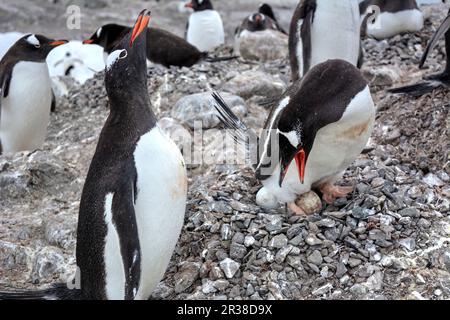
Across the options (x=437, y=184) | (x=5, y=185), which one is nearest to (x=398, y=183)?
(x=437, y=184)

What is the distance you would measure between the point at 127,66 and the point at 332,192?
1228 mm

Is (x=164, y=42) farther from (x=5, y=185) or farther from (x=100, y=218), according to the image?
(x=100, y=218)

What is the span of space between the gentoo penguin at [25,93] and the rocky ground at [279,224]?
20.1 inches

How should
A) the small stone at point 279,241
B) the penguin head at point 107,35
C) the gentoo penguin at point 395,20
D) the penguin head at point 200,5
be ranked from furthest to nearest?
the penguin head at point 200,5 → the penguin head at point 107,35 → the gentoo penguin at point 395,20 → the small stone at point 279,241

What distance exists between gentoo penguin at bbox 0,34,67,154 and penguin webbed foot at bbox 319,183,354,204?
285 cm

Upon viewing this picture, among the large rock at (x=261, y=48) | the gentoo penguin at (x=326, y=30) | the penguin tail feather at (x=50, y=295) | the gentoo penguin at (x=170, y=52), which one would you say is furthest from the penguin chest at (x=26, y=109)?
the penguin tail feather at (x=50, y=295)

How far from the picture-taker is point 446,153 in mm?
4223

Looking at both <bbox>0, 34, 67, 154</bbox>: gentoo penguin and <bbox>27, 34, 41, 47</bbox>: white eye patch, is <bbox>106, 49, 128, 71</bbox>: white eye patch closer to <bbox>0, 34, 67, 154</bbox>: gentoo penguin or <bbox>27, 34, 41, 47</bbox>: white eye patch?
<bbox>0, 34, 67, 154</bbox>: gentoo penguin

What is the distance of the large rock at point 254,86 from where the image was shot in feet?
18.6

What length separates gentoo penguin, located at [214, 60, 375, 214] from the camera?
3.28 meters

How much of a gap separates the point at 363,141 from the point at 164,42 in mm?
3661

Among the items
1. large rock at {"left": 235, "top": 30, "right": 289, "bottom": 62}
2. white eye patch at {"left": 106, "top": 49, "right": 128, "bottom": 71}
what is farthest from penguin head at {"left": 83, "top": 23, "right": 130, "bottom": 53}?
white eye patch at {"left": 106, "top": 49, "right": 128, "bottom": 71}

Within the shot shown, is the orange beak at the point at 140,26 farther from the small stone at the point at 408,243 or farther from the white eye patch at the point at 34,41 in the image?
the white eye patch at the point at 34,41
